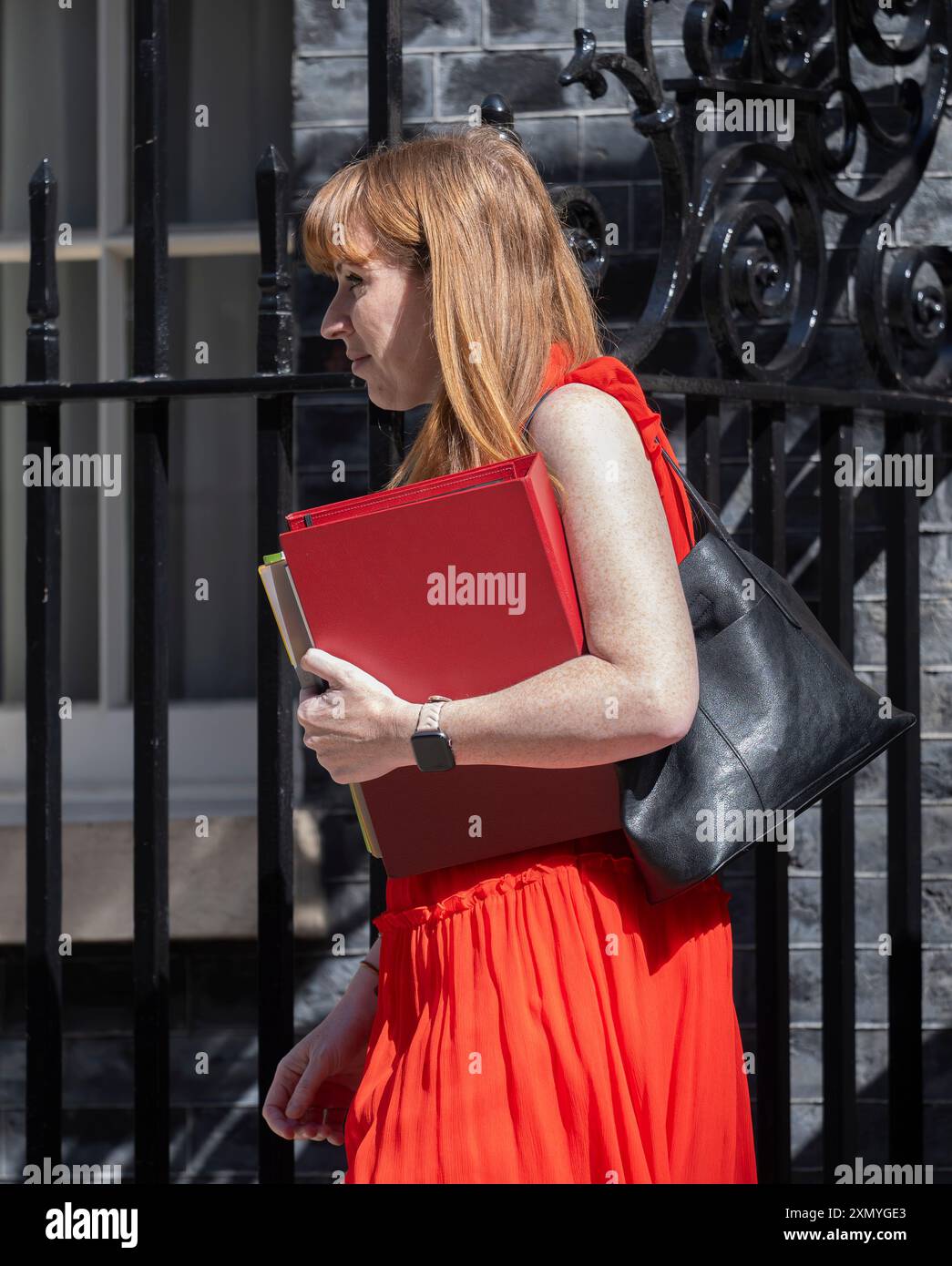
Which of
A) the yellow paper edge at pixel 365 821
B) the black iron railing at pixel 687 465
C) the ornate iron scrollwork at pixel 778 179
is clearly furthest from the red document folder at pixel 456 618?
the ornate iron scrollwork at pixel 778 179

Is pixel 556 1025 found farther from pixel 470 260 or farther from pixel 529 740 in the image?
pixel 470 260

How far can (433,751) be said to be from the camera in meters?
1.42

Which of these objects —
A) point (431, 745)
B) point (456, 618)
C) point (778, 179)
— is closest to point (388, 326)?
point (456, 618)

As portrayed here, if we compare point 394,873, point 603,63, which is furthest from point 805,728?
point 603,63

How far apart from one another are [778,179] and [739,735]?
4.43 feet

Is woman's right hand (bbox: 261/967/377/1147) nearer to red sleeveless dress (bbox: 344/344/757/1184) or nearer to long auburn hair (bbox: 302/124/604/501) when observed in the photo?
red sleeveless dress (bbox: 344/344/757/1184)

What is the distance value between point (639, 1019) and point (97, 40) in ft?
9.47

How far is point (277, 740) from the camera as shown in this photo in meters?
2.08

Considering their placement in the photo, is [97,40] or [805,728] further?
[97,40]

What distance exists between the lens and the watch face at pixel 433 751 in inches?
55.8

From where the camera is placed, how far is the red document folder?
1.40 m

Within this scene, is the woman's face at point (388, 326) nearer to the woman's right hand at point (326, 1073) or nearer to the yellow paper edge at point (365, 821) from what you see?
the yellow paper edge at point (365, 821)

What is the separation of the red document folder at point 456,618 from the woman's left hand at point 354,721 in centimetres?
A: 3
